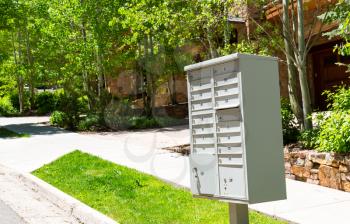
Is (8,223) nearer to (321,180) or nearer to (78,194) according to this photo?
(78,194)

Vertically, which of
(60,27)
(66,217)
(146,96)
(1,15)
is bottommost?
(66,217)

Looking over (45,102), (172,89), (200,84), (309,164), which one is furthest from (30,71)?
(200,84)

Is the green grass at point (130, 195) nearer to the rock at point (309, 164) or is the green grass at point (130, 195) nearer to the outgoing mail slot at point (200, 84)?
the rock at point (309, 164)

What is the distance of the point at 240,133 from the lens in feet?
11.5

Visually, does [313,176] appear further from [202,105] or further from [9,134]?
[9,134]

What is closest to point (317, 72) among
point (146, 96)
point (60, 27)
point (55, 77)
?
point (146, 96)

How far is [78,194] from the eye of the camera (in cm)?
798

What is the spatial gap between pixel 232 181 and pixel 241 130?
407 mm

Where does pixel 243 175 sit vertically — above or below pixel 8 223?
above

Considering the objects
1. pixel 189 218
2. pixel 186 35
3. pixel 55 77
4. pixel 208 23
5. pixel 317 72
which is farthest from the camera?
pixel 55 77

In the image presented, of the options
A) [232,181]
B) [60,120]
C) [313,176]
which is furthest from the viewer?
[60,120]

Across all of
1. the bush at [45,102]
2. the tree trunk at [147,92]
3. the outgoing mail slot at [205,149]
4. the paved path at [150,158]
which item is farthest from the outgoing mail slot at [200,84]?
the bush at [45,102]

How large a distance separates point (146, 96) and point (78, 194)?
49.4 feet

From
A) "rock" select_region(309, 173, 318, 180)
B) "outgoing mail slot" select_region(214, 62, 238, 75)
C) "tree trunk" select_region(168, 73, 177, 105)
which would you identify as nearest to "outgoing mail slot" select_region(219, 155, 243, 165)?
"outgoing mail slot" select_region(214, 62, 238, 75)
